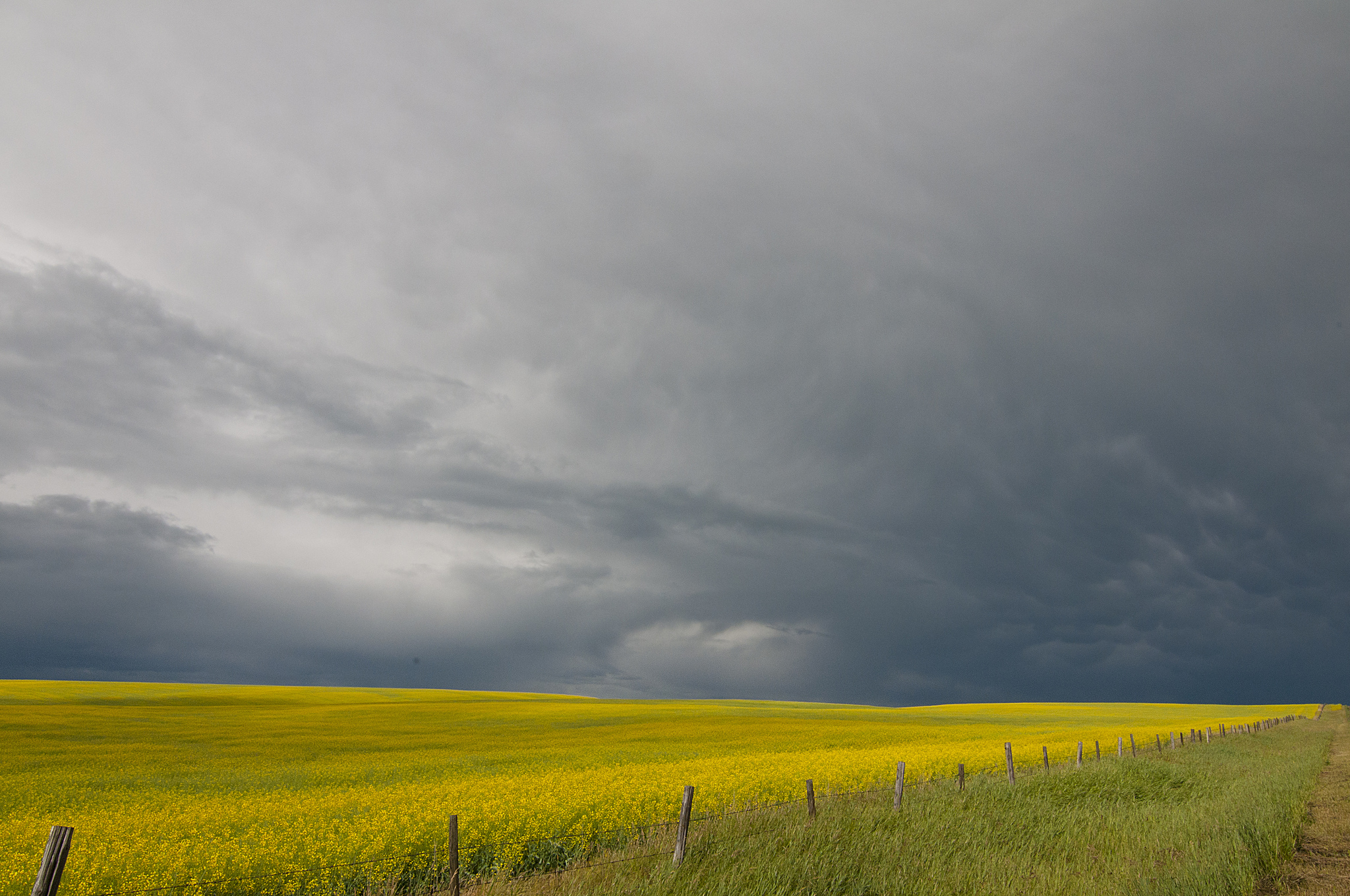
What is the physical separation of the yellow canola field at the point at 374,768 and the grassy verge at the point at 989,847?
4.94 metres

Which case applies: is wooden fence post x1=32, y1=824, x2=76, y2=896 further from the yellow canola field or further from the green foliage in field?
the yellow canola field

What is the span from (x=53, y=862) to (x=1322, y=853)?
58.4ft

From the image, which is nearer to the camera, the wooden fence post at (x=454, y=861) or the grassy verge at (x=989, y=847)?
the wooden fence post at (x=454, y=861)

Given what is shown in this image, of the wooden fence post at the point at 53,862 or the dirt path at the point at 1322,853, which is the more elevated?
the wooden fence post at the point at 53,862

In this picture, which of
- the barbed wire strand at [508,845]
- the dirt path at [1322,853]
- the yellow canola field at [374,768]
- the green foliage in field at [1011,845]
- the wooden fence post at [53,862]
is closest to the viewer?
the wooden fence post at [53,862]

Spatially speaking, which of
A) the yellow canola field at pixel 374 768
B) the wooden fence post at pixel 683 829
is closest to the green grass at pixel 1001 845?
the wooden fence post at pixel 683 829

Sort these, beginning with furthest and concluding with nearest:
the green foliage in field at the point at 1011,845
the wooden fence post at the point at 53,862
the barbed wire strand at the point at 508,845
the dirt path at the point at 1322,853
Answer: the barbed wire strand at the point at 508,845 < the dirt path at the point at 1322,853 < the green foliage in field at the point at 1011,845 < the wooden fence post at the point at 53,862

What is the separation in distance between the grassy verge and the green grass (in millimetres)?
32

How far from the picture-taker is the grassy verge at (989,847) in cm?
986

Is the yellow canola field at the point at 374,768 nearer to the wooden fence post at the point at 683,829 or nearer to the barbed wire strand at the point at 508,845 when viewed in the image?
the barbed wire strand at the point at 508,845

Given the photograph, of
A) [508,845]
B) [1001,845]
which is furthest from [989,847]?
[508,845]

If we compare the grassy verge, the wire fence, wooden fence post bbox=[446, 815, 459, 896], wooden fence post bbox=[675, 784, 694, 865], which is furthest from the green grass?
the wire fence

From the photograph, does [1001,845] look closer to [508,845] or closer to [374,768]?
[508,845]

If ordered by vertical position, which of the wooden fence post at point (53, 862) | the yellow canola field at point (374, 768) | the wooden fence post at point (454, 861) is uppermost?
the wooden fence post at point (53, 862)
